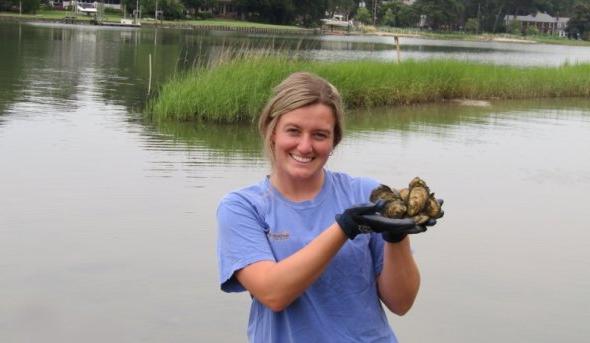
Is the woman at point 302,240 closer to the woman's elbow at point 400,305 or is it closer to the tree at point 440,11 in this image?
the woman's elbow at point 400,305

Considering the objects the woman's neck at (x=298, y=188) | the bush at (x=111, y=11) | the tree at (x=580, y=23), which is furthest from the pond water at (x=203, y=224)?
the tree at (x=580, y=23)

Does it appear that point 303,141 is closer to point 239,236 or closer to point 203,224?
point 239,236

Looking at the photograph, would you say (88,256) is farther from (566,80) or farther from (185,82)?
(566,80)

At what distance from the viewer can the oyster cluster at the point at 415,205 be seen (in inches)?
80.6

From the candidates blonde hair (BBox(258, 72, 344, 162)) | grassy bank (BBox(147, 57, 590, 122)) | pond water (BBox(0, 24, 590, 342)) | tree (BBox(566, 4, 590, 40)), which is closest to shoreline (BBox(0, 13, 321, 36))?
grassy bank (BBox(147, 57, 590, 122))

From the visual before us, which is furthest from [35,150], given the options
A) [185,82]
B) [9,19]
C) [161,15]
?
[161,15]

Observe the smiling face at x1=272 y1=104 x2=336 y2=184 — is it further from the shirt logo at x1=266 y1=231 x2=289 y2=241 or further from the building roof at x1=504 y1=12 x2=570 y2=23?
the building roof at x1=504 y1=12 x2=570 y2=23

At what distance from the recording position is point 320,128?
2271 millimetres

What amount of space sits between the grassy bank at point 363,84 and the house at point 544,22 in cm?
12204

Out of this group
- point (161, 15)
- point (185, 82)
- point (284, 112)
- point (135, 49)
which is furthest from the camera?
point (161, 15)

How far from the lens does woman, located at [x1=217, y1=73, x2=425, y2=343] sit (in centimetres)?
223

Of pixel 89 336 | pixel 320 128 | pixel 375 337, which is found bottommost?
pixel 89 336

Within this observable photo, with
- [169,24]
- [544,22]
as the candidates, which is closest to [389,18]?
[544,22]

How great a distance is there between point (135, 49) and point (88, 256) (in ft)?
110
